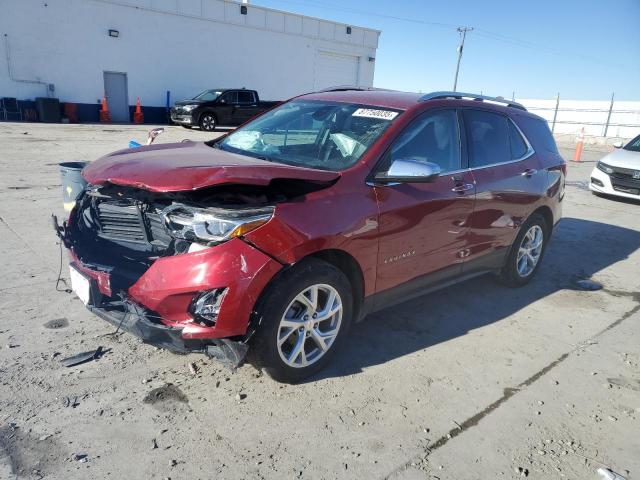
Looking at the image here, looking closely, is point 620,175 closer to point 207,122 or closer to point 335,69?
point 207,122

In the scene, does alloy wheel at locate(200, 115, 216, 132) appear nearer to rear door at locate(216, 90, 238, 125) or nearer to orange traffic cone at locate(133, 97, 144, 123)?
rear door at locate(216, 90, 238, 125)

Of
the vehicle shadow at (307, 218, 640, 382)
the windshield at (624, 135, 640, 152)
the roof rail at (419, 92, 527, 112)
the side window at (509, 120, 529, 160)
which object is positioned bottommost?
the vehicle shadow at (307, 218, 640, 382)

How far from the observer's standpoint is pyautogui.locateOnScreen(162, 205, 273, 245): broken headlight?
270 cm

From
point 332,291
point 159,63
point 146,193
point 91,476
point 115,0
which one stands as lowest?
point 91,476

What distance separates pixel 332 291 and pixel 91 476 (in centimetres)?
162

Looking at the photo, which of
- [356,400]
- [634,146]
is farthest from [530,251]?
[634,146]

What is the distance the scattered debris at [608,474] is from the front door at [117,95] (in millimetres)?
25359

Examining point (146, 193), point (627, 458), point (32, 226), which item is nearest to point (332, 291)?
point (146, 193)

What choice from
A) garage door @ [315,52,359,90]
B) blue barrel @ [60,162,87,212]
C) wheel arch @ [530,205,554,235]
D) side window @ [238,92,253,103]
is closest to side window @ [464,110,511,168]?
wheel arch @ [530,205,554,235]

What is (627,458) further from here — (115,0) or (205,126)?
(115,0)

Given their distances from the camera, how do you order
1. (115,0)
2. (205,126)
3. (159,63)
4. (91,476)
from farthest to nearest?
(159,63), (115,0), (205,126), (91,476)

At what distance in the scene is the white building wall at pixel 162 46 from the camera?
21.2 metres

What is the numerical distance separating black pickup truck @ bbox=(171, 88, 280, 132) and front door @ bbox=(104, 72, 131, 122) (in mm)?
4183

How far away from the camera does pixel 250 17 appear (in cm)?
2702
